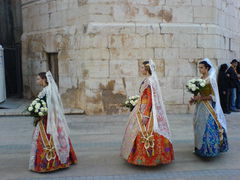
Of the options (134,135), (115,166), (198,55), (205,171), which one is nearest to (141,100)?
(134,135)

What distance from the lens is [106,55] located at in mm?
8828

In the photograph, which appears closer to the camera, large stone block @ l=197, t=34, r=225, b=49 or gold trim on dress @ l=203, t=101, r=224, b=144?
gold trim on dress @ l=203, t=101, r=224, b=144

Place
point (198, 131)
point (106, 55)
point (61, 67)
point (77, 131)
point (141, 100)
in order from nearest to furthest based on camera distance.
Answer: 1. point (141, 100)
2. point (198, 131)
3. point (77, 131)
4. point (106, 55)
5. point (61, 67)

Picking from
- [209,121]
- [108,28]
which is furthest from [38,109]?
[108,28]

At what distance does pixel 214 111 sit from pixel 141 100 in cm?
131

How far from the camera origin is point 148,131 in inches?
185

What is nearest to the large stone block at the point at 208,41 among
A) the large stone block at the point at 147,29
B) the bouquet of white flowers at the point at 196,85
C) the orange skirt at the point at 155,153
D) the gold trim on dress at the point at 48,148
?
the large stone block at the point at 147,29

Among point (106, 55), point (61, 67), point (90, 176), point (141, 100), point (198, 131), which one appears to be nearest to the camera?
point (90, 176)

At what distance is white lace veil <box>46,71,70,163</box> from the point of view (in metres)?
4.65

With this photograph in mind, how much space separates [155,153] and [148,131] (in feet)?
1.15

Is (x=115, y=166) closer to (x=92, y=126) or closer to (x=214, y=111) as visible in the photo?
(x=214, y=111)

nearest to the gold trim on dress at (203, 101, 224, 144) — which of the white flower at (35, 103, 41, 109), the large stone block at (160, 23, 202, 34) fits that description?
the white flower at (35, 103, 41, 109)

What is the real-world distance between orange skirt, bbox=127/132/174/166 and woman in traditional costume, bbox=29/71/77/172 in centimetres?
107

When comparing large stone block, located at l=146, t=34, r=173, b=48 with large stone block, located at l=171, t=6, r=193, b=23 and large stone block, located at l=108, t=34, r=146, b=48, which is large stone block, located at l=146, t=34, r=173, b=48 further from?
large stone block, located at l=171, t=6, r=193, b=23
